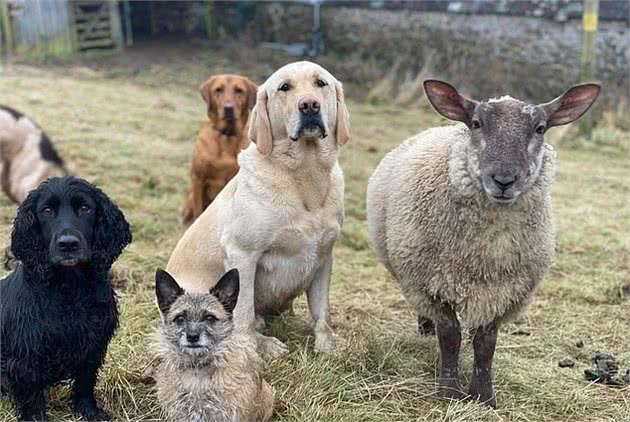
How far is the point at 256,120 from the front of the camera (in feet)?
15.4

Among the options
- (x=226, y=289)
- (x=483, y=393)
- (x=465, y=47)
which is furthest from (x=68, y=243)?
(x=465, y=47)

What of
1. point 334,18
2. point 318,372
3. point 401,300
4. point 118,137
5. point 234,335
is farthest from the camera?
point 334,18

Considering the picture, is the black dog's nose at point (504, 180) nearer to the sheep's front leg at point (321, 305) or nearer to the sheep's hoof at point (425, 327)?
the sheep's front leg at point (321, 305)

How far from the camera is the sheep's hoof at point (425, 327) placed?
5406mm

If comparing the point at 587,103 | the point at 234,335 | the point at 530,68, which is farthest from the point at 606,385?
the point at 530,68

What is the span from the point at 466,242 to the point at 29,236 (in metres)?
2.17

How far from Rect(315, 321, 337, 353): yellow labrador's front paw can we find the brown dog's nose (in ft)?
4.38

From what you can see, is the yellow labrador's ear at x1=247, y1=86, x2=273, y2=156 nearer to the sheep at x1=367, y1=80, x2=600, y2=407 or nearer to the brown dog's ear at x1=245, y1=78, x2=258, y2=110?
the sheep at x1=367, y1=80, x2=600, y2=407

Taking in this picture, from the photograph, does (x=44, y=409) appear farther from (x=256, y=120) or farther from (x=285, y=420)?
(x=256, y=120)

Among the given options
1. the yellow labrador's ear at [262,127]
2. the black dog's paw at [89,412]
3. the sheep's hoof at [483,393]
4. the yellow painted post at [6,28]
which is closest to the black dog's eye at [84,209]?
the black dog's paw at [89,412]

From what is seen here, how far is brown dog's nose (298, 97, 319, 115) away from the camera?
4.44 meters

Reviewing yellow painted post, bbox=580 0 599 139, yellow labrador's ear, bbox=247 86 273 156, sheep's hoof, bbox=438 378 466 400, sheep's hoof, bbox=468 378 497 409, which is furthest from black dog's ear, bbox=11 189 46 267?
yellow painted post, bbox=580 0 599 139

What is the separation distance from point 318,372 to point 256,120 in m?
1.47

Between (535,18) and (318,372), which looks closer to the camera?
(318,372)
